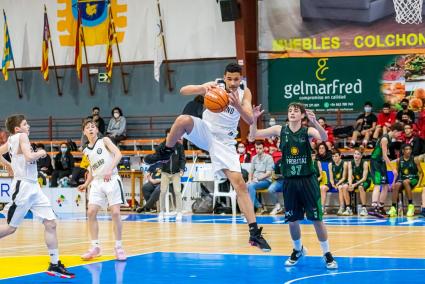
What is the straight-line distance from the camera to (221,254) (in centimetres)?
1042

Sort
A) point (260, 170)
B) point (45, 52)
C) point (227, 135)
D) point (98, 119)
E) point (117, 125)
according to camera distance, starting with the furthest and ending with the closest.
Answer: point (45, 52) < point (117, 125) < point (98, 119) < point (260, 170) < point (227, 135)

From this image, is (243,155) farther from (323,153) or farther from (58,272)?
(58,272)

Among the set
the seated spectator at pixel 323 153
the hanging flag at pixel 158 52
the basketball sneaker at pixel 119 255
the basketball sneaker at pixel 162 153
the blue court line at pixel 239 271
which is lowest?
the blue court line at pixel 239 271

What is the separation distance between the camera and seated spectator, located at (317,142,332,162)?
18.1 meters

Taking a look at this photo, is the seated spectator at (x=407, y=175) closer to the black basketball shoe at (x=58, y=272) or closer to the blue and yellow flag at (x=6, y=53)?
the black basketball shoe at (x=58, y=272)

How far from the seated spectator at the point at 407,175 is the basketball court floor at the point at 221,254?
0.88 meters

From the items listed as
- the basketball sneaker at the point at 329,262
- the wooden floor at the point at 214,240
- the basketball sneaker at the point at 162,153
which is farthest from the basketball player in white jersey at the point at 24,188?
the basketball sneaker at the point at 329,262

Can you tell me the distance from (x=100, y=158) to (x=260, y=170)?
8.55m

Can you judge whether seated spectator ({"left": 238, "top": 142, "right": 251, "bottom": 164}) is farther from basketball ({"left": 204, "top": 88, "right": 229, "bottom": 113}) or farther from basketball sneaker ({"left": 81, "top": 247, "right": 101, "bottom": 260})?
basketball ({"left": 204, "top": 88, "right": 229, "bottom": 113})

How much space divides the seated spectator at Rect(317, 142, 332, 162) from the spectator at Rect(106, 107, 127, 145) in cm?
702

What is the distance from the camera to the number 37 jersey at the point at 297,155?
888 cm

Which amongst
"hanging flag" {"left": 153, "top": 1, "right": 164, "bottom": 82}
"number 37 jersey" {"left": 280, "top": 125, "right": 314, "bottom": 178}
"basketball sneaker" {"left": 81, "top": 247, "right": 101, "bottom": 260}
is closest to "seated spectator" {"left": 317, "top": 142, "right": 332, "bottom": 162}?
"hanging flag" {"left": 153, "top": 1, "right": 164, "bottom": 82}

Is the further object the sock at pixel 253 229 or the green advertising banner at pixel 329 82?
the green advertising banner at pixel 329 82

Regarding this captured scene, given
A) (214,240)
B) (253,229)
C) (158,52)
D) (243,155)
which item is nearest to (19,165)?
(253,229)
